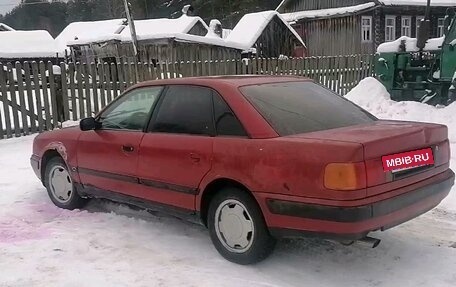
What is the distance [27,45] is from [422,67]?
27.4 metres

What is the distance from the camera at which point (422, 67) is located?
39.1 ft

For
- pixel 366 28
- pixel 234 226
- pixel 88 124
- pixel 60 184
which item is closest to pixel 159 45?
pixel 366 28

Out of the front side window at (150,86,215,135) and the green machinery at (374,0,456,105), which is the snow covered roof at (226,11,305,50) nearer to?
the green machinery at (374,0,456,105)

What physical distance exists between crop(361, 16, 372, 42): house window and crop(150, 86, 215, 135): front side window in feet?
98.2

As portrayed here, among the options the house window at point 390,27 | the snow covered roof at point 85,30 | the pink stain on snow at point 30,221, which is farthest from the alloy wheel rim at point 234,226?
the house window at point 390,27

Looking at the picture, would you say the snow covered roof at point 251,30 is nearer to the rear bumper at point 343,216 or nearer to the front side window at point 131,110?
the front side window at point 131,110

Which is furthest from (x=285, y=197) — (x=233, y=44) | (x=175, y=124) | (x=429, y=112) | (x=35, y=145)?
(x=233, y=44)

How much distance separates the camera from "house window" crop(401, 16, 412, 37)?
110 ft

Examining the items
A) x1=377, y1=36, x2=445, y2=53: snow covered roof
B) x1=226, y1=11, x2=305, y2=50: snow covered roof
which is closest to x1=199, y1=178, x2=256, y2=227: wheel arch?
x1=377, y1=36, x2=445, y2=53: snow covered roof

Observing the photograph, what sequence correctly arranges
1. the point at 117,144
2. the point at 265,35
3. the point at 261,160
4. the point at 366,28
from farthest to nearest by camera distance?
the point at 366,28, the point at 265,35, the point at 117,144, the point at 261,160

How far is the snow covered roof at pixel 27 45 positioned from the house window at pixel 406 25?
22.5m

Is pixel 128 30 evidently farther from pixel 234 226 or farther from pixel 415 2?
pixel 234 226

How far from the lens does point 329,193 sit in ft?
11.1

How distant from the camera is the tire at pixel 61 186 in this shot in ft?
18.5
